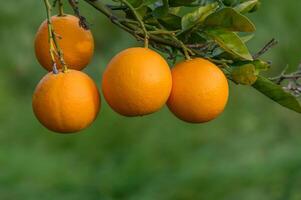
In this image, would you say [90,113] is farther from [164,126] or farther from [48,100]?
[164,126]

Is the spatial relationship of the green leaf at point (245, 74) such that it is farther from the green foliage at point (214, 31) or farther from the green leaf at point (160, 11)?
the green leaf at point (160, 11)

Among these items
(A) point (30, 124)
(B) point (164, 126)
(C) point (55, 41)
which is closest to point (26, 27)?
(A) point (30, 124)

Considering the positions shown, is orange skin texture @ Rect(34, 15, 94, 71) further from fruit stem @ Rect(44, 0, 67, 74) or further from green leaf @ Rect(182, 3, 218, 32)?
green leaf @ Rect(182, 3, 218, 32)

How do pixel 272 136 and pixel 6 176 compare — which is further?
pixel 272 136

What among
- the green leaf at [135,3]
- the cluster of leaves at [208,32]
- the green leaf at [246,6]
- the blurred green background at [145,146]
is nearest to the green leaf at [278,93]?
the cluster of leaves at [208,32]

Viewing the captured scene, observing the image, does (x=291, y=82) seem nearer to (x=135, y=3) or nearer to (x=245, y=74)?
(x=245, y=74)
